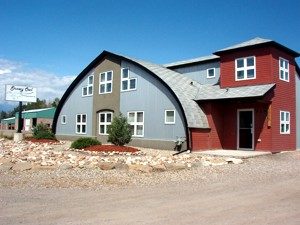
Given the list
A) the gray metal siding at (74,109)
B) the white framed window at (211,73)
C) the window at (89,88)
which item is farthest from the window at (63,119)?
the white framed window at (211,73)

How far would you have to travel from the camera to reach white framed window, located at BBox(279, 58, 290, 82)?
2127 centimetres

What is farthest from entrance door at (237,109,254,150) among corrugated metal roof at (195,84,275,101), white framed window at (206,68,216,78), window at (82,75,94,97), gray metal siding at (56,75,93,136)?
window at (82,75,94,97)

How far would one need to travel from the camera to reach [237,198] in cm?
895

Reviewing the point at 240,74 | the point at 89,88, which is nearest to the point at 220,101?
the point at 240,74

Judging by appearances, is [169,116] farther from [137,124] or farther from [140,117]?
[137,124]

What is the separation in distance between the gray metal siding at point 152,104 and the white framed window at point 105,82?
1.86 m

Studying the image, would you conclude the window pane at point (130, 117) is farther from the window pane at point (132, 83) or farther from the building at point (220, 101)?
the window pane at point (132, 83)

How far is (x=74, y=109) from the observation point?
30828mm

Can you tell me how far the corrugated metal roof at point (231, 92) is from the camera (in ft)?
63.2

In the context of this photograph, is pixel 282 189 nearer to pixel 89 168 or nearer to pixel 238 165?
pixel 238 165

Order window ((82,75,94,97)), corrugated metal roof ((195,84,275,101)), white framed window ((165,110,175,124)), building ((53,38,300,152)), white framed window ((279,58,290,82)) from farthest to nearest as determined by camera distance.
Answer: window ((82,75,94,97))
white framed window ((165,110,175,124))
white framed window ((279,58,290,82))
building ((53,38,300,152))
corrugated metal roof ((195,84,275,101))

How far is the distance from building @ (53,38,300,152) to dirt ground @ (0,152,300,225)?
8.72m

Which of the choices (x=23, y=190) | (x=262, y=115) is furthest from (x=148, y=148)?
(x=23, y=190)

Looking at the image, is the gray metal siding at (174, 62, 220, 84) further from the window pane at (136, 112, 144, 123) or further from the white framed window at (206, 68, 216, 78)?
the window pane at (136, 112, 144, 123)
